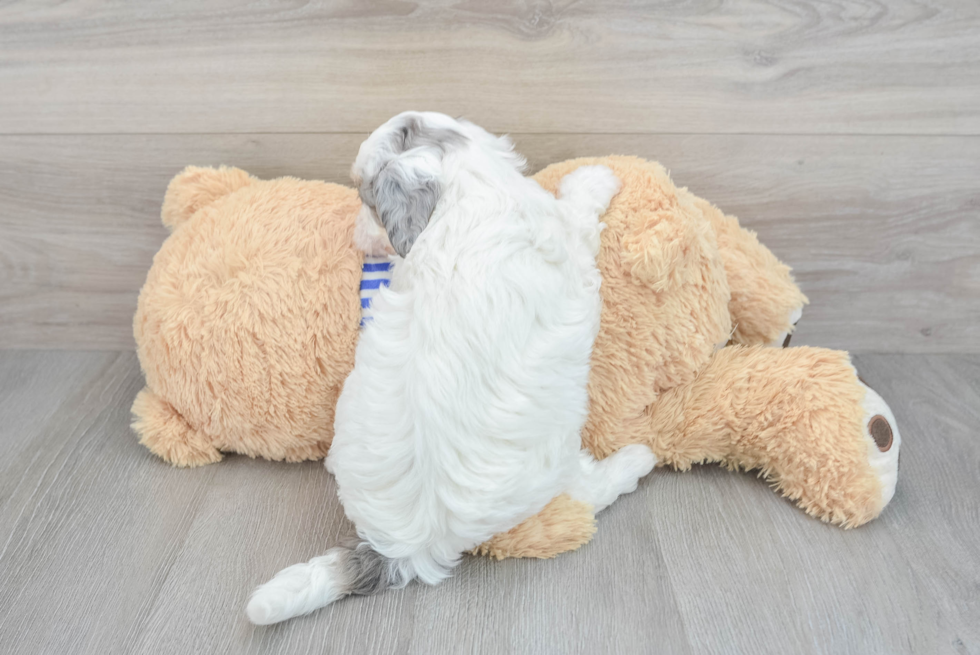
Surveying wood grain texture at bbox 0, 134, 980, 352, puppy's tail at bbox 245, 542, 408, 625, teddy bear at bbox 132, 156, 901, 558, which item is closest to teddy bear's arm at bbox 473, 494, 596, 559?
teddy bear at bbox 132, 156, 901, 558

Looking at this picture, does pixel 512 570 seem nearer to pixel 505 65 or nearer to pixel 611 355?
pixel 611 355

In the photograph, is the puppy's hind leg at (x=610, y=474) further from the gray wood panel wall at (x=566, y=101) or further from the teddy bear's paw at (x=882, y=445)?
the gray wood panel wall at (x=566, y=101)

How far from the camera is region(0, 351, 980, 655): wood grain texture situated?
928 millimetres

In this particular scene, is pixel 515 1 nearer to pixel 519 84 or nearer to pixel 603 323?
pixel 519 84

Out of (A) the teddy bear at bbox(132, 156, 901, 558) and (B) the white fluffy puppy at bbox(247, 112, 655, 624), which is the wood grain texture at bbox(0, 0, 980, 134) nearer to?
(A) the teddy bear at bbox(132, 156, 901, 558)

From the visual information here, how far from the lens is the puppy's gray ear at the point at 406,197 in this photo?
0.96 meters

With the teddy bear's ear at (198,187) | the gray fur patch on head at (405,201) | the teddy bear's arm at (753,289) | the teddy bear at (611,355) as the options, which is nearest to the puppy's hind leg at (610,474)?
the teddy bear at (611,355)

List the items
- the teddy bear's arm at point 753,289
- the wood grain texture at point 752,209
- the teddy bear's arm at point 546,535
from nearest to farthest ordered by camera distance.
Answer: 1. the teddy bear's arm at point 546,535
2. the teddy bear's arm at point 753,289
3. the wood grain texture at point 752,209

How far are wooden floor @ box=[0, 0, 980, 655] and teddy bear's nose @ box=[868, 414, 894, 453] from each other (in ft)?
0.43

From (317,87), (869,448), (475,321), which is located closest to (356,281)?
(475,321)

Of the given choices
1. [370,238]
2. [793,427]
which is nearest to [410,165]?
[370,238]

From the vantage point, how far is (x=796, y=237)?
4.77 ft

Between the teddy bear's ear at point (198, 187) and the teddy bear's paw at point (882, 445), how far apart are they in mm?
1147

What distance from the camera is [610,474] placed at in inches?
44.7
